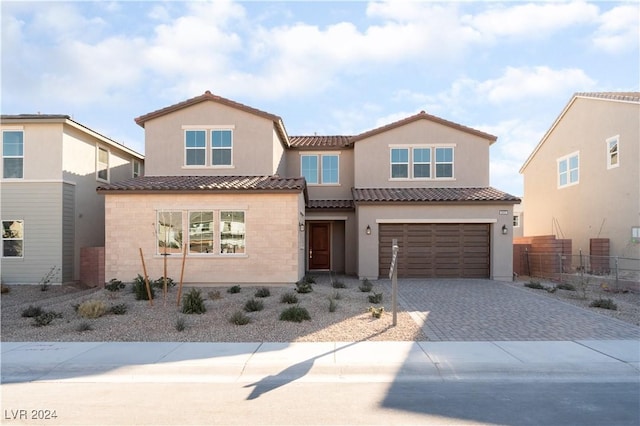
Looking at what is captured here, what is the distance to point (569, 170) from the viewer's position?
2180 cm

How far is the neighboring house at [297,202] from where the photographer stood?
1445cm

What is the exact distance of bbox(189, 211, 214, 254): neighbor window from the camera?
14.7m

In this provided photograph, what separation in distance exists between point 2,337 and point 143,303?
11.2ft

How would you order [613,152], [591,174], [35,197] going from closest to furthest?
1. [35,197]
2. [613,152]
3. [591,174]

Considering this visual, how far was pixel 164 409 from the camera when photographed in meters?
5.25

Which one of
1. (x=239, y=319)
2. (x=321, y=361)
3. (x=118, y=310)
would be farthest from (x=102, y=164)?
(x=321, y=361)

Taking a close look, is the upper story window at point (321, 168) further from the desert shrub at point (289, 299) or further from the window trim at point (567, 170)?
the window trim at point (567, 170)

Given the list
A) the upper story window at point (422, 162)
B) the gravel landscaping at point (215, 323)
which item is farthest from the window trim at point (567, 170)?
the gravel landscaping at point (215, 323)

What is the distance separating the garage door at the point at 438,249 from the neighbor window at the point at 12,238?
1419cm

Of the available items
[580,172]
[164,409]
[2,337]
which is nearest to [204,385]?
[164,409]

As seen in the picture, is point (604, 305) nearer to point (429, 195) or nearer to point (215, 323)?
point (429, 195)

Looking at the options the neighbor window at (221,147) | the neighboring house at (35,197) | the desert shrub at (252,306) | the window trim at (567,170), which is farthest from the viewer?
the window trim at (567,170)

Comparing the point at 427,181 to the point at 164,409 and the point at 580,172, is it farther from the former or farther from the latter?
the point at 164,409

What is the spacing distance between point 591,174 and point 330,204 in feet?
40.4
